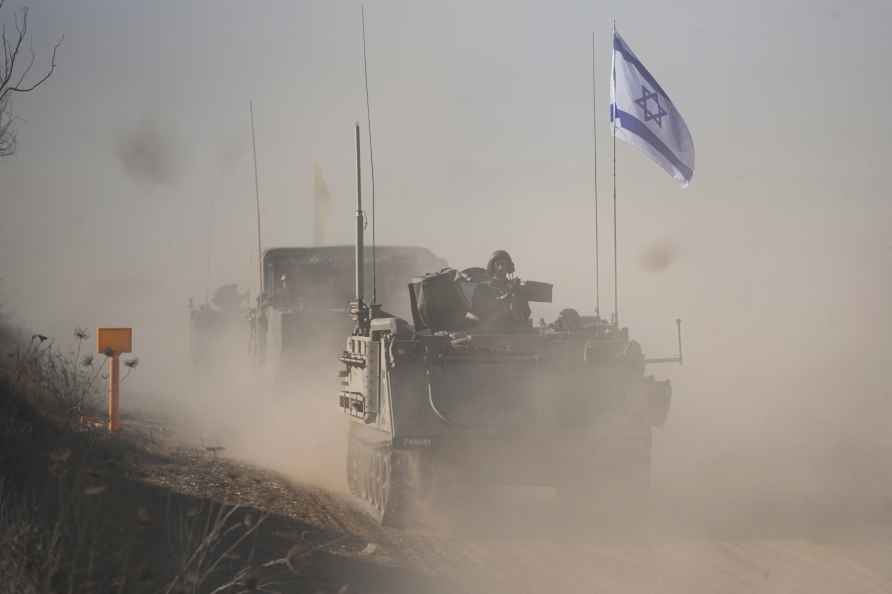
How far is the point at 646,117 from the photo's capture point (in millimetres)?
15758

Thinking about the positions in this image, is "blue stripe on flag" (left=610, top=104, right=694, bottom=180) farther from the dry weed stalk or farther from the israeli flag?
the dry weed stalk

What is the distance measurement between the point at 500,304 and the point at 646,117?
170 inches

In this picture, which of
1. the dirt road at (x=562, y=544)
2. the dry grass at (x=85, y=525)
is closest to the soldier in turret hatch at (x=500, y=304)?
the dirt road at (x=562, y=544)

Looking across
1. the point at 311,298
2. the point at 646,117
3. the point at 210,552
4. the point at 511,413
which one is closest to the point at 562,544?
the point at 511,413

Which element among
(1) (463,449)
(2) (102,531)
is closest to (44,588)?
(2) (102,531)

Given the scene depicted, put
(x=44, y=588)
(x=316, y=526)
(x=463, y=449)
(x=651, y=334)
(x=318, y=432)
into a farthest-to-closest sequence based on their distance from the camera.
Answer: (x=651, y=334)
(x=318, y=432)
(x=463, y=449)
(x=316, y=526)
(x=44, y=588)

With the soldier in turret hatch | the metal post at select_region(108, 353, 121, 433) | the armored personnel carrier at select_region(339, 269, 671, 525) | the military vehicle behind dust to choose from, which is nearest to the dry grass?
the metal post at select_region(108, 353, 121, 433)

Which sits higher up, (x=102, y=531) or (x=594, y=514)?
(x=102, y=531)

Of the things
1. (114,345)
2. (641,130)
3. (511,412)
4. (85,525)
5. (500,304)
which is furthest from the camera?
(641,130)

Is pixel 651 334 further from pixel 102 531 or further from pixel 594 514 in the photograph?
pixel 102 531

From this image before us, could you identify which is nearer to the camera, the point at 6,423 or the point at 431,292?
the point at 6,423

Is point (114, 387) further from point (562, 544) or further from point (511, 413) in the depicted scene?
point (562, 544)

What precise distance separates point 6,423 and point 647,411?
18.9 ft

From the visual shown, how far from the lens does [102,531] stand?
6926 millimetres
